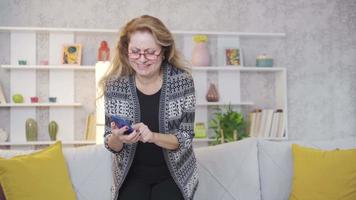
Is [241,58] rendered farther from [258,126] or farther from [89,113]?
[89,113]

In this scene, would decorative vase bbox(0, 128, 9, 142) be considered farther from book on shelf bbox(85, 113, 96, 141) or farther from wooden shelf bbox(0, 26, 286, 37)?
wooden shelf bbox(0, 26, 286, 37)

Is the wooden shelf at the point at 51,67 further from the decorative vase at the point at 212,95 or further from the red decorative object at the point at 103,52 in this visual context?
the decorative vase at the point at 212,95

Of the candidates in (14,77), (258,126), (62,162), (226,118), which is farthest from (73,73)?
(62,162)

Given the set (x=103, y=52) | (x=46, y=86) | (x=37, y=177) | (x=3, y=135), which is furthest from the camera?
(x=46, y=86)

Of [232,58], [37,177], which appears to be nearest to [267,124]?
[232,58]

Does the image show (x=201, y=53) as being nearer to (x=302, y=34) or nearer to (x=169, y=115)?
(x=302, y=34)

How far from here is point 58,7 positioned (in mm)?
4738

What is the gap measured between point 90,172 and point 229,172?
789 mm

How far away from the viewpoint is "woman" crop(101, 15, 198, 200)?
1945mm

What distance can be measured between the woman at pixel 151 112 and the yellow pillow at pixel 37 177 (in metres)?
0.57

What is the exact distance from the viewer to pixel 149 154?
2002 mm

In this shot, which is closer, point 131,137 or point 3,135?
point 131,137

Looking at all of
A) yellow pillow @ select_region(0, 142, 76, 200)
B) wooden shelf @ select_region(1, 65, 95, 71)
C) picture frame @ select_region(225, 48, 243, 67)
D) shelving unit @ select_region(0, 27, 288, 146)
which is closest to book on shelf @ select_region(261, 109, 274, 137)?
shelving unit @ select_region(0, 27, 288, 146)

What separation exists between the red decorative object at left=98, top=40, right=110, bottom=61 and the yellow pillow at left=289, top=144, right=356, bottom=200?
2324mm
